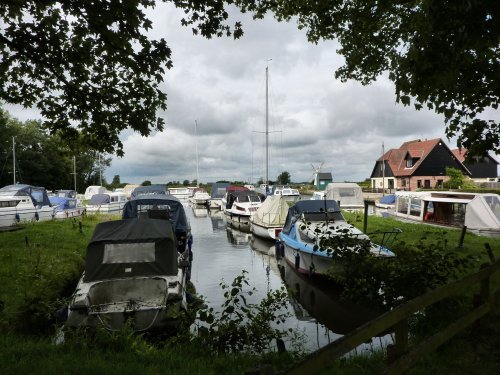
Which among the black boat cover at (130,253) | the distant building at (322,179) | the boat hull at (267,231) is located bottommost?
the boat hull at (267,231)

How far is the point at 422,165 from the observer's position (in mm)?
61594

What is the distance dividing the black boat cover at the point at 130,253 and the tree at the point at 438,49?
631 cm

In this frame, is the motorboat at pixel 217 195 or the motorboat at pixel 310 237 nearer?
the motorboat at pixel 310 237

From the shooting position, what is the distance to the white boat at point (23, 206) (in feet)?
85.0

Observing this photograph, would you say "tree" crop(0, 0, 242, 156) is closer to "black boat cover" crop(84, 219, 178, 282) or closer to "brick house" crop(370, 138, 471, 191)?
"black boat cover" crop(84, 219, 178, 282)

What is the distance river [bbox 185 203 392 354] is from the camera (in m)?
9.96

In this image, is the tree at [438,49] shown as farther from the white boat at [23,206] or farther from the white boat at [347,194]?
the white boat at [347,194]

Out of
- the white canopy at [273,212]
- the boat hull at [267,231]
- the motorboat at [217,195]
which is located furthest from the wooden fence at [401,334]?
the motorboat at [217,195]

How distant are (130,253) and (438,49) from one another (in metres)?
8.12

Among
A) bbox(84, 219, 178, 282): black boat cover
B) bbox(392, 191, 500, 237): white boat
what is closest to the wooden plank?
bbox(84, 219, 178, 282): black boat cover

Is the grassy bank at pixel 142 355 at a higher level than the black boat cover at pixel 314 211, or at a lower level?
lower

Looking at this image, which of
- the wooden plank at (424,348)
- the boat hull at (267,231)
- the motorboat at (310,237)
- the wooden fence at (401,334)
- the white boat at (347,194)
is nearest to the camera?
the wooden fence at (401,334)

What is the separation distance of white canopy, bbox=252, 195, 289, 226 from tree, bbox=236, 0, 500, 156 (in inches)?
555

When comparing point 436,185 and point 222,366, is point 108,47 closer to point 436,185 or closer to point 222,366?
point 222,366
